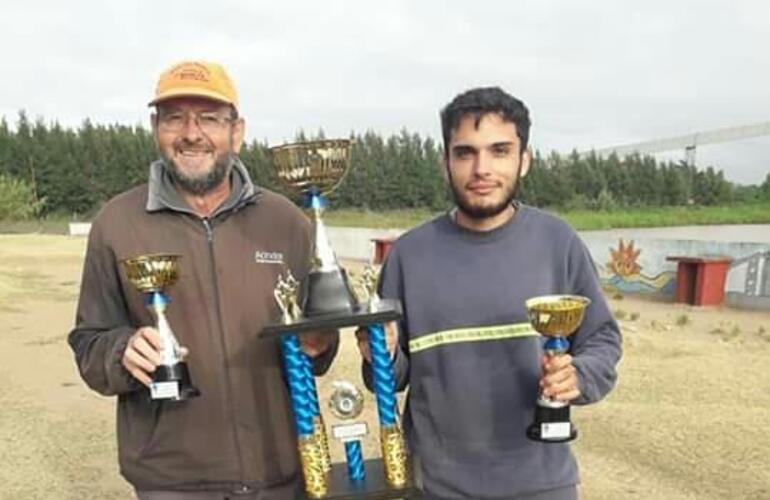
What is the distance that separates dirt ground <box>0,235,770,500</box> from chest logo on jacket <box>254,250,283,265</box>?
3513 millimetres

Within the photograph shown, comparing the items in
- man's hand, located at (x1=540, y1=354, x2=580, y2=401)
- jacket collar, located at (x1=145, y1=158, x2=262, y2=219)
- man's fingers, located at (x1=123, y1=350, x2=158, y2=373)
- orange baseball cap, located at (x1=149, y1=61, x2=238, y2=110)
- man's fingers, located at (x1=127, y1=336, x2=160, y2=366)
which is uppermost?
orange baseball cap, located at (x1=149, y1=61, x2=238, y2=110)

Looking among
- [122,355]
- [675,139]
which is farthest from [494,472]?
[675,139]

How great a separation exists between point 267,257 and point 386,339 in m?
0.52

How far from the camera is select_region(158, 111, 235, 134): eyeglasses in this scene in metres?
2.55

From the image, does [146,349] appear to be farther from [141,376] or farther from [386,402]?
[386,402]

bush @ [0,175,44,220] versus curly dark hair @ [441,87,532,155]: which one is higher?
curly dark hair @ [441,87,532,155]

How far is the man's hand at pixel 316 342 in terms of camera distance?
99.2 inches

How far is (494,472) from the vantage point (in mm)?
2518

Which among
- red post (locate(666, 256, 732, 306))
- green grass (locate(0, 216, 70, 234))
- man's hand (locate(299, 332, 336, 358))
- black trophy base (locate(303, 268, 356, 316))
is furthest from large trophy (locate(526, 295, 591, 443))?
green grass (locate(0, 216, 70, 234))

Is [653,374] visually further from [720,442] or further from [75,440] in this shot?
[75,440]

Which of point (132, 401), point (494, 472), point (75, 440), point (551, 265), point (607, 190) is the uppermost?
point (551, 265)

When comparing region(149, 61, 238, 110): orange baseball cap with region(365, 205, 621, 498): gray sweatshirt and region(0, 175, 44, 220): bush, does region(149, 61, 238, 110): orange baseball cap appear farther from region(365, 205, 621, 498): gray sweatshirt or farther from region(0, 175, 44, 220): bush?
region(0, 175, 44, 220): bush

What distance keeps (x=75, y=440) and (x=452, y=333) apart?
206 inches

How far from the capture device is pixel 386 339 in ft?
8.10
